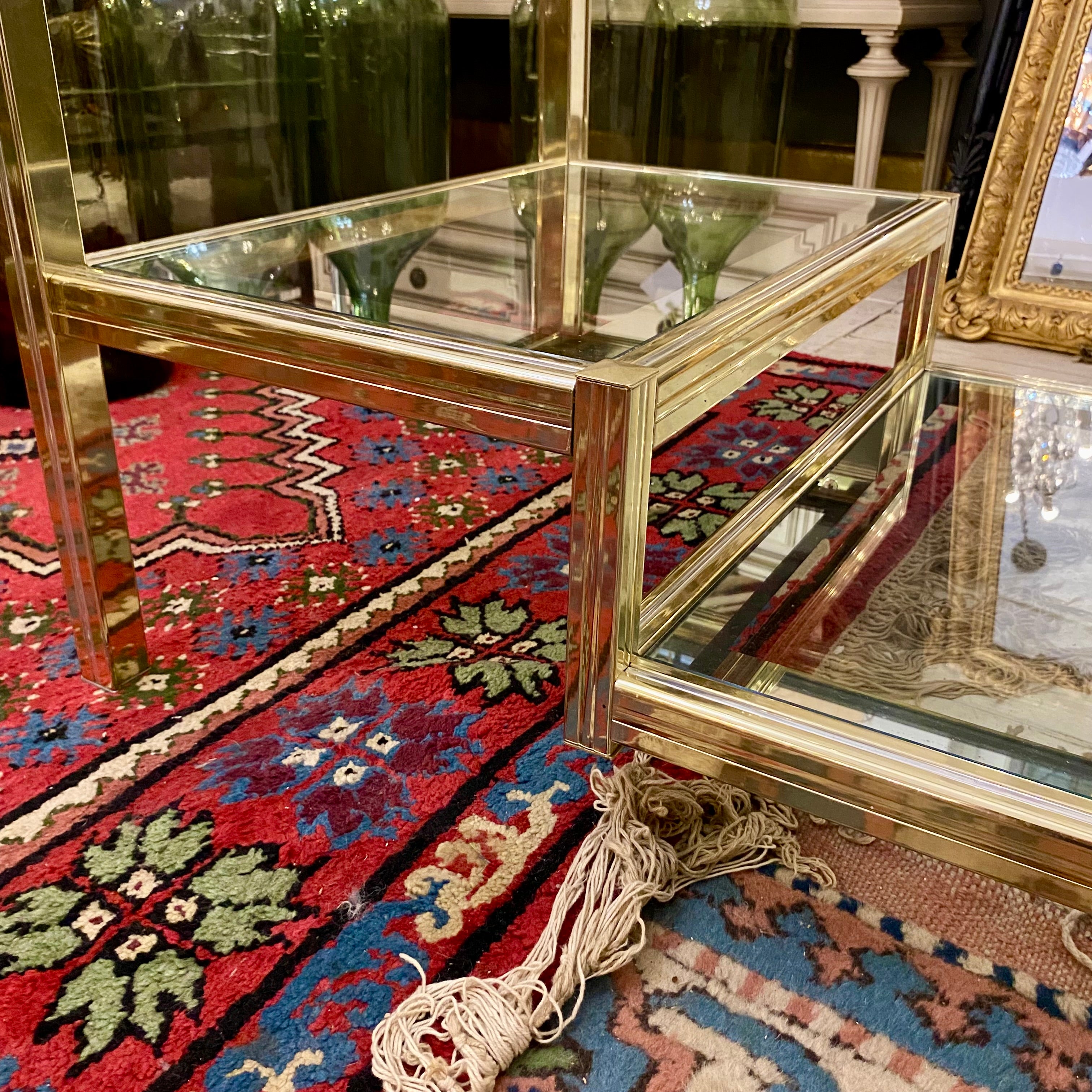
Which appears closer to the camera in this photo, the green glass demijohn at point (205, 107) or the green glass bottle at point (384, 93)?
the green glass demijohn at point (205, 107)

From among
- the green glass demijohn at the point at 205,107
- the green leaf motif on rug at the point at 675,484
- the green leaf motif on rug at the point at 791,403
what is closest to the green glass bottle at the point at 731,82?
the green leaf motif on rug at the point at 791,403

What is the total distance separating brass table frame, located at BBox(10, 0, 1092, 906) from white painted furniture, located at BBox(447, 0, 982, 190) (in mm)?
975

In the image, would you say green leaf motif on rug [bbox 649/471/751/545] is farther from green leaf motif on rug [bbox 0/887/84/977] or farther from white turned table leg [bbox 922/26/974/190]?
white turned table leg [bbox 922/26/974/190]

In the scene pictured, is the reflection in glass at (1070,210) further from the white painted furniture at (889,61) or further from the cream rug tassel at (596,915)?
the cream rug tassel at (596,915)

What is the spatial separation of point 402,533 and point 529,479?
0.62ft

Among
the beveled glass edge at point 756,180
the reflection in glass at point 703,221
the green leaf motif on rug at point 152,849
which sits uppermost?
the beveled glass edge at point 756,180

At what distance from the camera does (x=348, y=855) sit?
644 millimetres

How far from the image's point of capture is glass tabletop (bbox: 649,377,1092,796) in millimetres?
505

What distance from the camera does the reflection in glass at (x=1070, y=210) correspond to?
60.8 inches

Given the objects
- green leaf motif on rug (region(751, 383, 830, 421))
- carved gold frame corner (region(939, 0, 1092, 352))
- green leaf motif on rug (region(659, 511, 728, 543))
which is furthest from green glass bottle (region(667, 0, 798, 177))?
green leaf motif on rug (region(659, 511, 728, 543))

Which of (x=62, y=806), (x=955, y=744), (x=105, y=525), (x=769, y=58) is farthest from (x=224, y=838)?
(x=769, y=58)

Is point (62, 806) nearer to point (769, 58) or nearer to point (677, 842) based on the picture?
point (677, 842)

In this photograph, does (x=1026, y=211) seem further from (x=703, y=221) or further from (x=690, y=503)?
(x=703, y=221)

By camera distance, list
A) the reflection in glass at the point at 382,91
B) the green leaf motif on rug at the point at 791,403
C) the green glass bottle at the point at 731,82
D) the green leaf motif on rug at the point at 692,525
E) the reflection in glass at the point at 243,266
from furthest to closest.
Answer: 1. the green glass bottle at the point at 731,82
2. the reflection in glass at the point at 382,91
3. the green leaf motif on rug at the point at 791,403
4. the green leaf motif on rug at the point at 692,525
5. the reflection in glass at the point at 243,266
